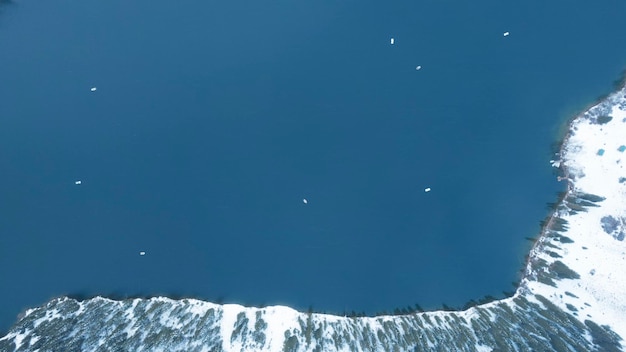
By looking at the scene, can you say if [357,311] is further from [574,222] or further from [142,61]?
[142,61]

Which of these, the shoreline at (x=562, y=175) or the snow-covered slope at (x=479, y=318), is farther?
the shoreline at (x=562, y=175)

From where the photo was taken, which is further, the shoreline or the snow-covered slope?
the shoreline

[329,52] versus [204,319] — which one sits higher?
[329,52]

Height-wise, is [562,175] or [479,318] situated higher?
[562,175]

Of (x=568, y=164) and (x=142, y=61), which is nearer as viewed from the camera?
(x=568, y=164)

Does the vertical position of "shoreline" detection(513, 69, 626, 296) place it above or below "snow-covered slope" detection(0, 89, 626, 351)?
above

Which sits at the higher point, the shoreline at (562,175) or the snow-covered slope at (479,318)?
the shoreline at (562,175)

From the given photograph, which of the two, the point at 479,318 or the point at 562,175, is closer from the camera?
the point at 479,318

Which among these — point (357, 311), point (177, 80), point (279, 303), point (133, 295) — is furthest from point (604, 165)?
point (133, 295)
